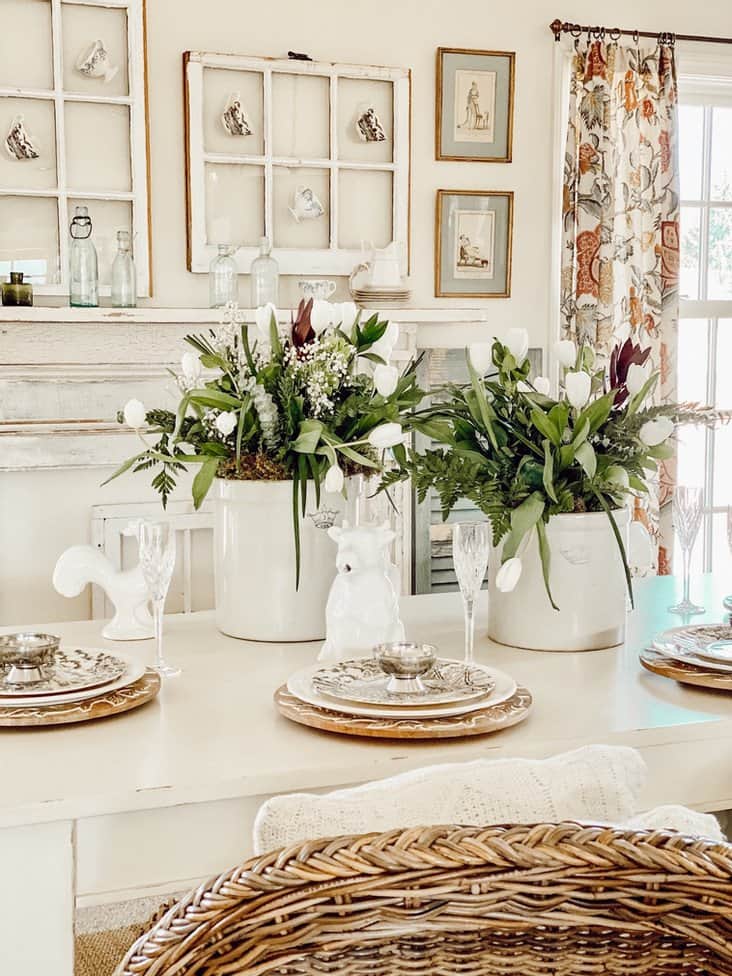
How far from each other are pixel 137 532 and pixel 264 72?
2411 mm

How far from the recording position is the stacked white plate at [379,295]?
12.2 feet

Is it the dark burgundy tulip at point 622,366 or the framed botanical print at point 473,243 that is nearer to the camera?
the dark burgundy tulip at point 622,366

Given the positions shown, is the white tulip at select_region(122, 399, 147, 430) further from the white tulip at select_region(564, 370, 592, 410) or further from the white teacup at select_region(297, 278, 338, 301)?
the white teacup at select_region(297, 278, 338, 301)

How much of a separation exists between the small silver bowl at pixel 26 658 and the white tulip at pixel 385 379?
0.62 meters

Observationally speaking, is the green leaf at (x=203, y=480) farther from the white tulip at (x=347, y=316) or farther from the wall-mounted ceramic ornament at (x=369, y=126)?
the wall-mounted ceramic ornament at (x=369, y=126)

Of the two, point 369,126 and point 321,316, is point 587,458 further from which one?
point 369,126

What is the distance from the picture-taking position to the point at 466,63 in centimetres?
392

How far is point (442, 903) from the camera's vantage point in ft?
2.57

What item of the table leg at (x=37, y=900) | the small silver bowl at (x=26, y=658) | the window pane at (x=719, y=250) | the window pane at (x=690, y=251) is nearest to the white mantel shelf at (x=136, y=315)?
the window pane at (x=690, y=251)

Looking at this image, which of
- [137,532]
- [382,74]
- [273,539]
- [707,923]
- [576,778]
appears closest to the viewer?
[707,923]

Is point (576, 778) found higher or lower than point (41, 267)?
lower

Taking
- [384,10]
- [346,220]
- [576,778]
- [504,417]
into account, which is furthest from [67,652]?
[384,10]

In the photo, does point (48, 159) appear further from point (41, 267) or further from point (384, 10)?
point (384, 10)

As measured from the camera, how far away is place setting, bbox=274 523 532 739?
4.71ft
